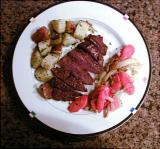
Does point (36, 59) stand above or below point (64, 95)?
above

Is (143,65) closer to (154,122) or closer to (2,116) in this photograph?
(154,122)

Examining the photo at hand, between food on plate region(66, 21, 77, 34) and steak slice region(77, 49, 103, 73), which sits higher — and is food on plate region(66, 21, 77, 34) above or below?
above

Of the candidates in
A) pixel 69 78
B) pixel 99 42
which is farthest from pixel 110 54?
pixel 69 78

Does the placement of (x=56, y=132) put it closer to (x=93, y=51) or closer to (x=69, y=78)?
(x=69, y=78)

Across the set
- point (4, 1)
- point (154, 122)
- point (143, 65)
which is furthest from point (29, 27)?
point (154, 122)

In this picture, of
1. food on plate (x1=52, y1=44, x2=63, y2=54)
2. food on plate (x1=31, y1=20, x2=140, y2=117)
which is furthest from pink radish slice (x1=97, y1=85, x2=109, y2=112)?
food on plate (x1=52, y1=44, x2=63, y2=54)

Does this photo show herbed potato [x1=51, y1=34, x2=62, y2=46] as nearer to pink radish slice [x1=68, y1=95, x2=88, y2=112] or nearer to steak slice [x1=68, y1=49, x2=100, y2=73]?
steak slice [x1=68, y1=49, x2=100, y2=73]
